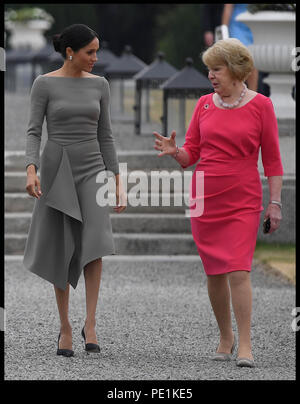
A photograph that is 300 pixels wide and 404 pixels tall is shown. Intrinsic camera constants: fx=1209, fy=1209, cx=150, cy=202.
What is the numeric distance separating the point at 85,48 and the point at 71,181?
0.70 m

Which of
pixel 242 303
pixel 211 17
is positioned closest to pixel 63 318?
pixel 242 303

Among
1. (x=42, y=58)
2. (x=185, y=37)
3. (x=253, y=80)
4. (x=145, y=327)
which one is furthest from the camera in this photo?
(x=185, y=37)

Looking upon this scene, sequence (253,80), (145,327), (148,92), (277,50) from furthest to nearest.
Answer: (148,92) < (253,80) < (277,50) < (145,327)

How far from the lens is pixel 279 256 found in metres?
10.4

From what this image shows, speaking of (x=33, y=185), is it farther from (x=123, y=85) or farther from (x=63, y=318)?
(x=123, y=85)

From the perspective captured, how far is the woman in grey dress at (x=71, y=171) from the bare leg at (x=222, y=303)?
0.57 metres

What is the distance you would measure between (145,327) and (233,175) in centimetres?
167

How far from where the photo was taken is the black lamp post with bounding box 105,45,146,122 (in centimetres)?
1639

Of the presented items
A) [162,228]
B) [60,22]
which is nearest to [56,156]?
[162,228]

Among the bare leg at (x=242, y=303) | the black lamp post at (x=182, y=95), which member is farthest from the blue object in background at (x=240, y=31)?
the bare leg at (x=242, y=303)

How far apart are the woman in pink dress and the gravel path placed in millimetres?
431

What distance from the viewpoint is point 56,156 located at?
6391 mm

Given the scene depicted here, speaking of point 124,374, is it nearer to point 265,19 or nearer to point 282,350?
point 282,350

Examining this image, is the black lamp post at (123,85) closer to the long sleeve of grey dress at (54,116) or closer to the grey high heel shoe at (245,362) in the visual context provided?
the long sleeve of grey dress at (54,116)
